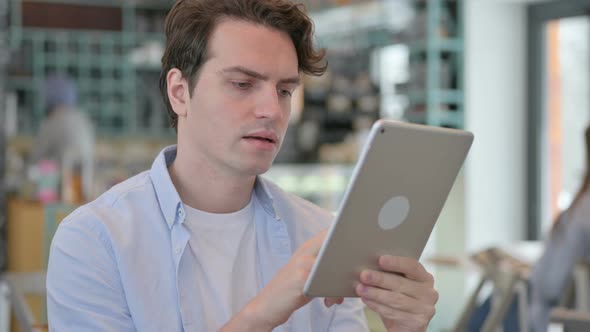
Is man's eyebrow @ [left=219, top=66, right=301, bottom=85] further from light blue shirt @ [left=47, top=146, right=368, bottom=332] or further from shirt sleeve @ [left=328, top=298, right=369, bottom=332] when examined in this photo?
shirt sleeve @ [left=328, top=298, right=369, bottom=332]

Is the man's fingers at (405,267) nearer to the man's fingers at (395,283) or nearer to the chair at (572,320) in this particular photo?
the man's fingers at (395,283)

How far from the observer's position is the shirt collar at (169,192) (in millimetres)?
1421

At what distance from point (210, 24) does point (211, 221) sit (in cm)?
34

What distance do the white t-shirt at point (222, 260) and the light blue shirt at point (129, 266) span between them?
0.02 meters

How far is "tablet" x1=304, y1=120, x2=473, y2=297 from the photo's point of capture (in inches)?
44.1

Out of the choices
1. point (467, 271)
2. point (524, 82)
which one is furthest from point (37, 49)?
point (467, 271)

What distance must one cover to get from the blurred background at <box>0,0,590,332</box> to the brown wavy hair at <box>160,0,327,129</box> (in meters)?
2.11

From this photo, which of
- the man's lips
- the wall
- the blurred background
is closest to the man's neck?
the man's lips

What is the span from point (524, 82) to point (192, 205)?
5.87m

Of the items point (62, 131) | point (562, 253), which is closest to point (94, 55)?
point (62, 131)

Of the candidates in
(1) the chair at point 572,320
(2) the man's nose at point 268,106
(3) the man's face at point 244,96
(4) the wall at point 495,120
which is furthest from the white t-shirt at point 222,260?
(4) the wall at point 495,120

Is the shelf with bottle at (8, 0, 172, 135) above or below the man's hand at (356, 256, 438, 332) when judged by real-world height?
above

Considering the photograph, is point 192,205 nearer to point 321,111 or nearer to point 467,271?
point 467,271

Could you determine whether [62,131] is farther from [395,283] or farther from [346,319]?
[395,283]
